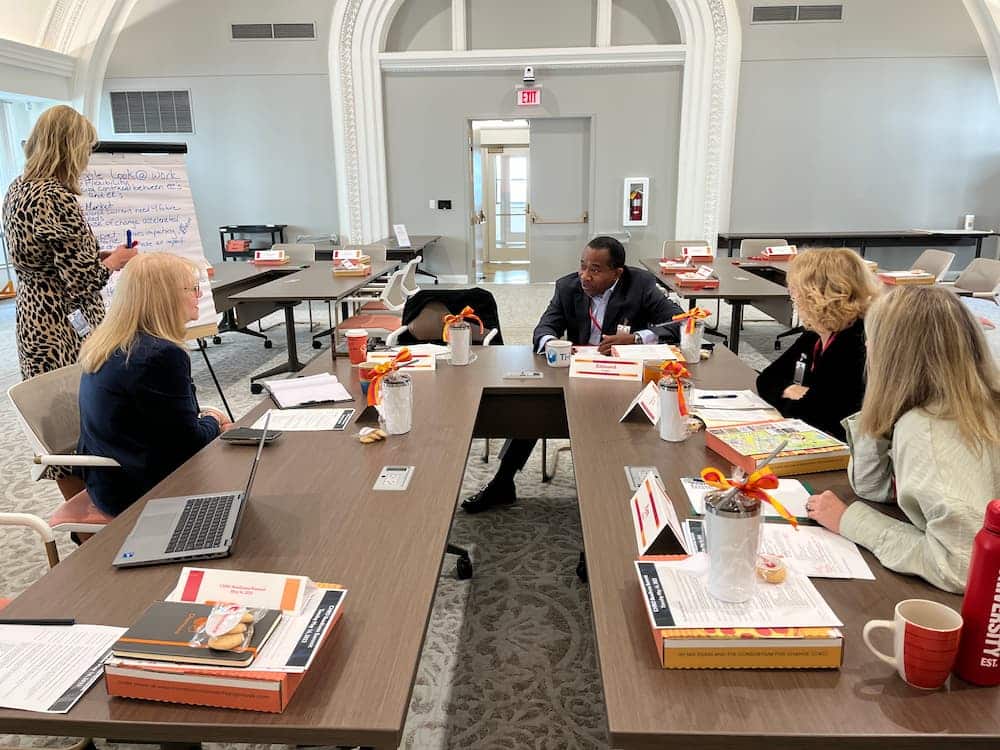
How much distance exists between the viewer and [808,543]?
1378 millimetres

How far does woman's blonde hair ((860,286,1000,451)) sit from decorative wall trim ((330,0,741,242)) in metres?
8.49

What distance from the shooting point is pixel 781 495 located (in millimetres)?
1582

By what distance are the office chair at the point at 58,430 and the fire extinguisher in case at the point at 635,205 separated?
8.27 meters

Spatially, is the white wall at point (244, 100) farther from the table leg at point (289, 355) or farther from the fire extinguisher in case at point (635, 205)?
the table leg at point (289, 355)

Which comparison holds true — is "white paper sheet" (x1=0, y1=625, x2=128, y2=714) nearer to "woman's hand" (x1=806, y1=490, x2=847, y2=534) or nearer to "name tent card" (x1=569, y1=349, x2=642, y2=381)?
"woman's hand" (x1=806, y1=490, x2=847, y2=534)

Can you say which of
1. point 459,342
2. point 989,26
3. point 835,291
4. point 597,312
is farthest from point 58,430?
point 989,26

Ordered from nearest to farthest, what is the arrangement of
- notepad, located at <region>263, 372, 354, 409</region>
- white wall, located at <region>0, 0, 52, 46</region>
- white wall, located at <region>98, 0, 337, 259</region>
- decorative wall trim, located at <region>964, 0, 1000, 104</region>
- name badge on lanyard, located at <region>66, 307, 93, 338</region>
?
notepad, located at <region>263, 372, 354, 409</region>
name badge on lanyard, located at <region>66, 307, 93, 338</region>
white wall, located at <region>0, 0, 52, 46</region>
decorative wall trim, located at <region>964, 0, 1000, 104</region>
white wall, located at <region>98, 0, 337, 259</region>

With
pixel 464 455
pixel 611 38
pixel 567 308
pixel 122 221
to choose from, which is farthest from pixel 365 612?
pixel 611 38

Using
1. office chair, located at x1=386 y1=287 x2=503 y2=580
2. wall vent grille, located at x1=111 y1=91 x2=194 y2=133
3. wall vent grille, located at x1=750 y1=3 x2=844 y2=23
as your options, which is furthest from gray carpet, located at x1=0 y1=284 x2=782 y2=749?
wall vent grille, located at x1=750 y1=3 x2=844 y2=23

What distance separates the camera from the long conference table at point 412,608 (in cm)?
95

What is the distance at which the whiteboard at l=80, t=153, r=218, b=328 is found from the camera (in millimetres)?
3766

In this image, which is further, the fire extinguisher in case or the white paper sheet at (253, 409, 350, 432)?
the fire extinguisher in case

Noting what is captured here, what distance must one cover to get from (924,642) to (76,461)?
2003mm

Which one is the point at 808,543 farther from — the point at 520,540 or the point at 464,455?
the point at 520,540
